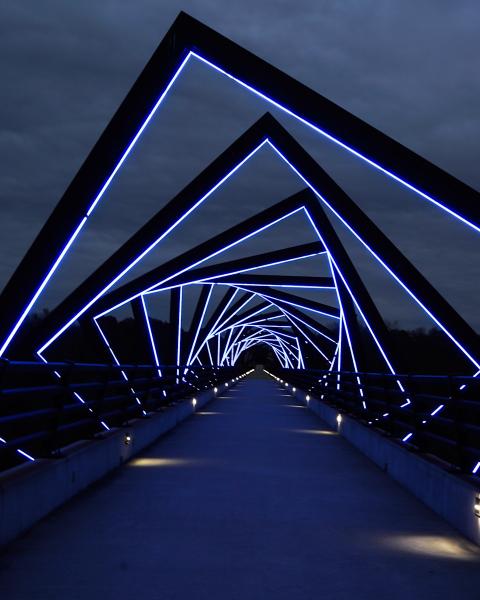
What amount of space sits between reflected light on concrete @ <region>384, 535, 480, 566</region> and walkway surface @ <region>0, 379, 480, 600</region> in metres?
0.02

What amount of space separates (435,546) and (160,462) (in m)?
6.68

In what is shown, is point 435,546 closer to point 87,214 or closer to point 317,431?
point 87,214

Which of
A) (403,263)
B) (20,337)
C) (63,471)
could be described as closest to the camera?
(63,471)

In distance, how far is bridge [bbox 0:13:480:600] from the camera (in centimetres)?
680

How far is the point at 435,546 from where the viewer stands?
25.5ft

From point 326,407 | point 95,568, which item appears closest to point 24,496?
point 95,568

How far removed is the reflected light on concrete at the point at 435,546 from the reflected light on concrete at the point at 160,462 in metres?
5.83

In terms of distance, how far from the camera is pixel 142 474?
12258 millimetres

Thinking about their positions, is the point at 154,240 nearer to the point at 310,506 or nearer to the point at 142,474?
the point at 142,474

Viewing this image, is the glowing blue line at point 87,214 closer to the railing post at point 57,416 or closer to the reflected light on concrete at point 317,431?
the railing post at point 57,416

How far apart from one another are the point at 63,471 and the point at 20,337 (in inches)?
230

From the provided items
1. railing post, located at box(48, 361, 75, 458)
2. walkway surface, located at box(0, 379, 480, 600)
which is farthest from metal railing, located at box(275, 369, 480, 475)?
railing post, located at box(48, 361, 75, 458)

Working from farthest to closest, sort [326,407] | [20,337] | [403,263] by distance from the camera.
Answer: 1. [326,407]
2. [403,263]
3. [20,337]

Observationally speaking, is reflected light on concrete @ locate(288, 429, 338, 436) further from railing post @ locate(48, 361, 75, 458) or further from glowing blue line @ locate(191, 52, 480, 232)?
railing post @ locate(48, 361, 75, 458)
